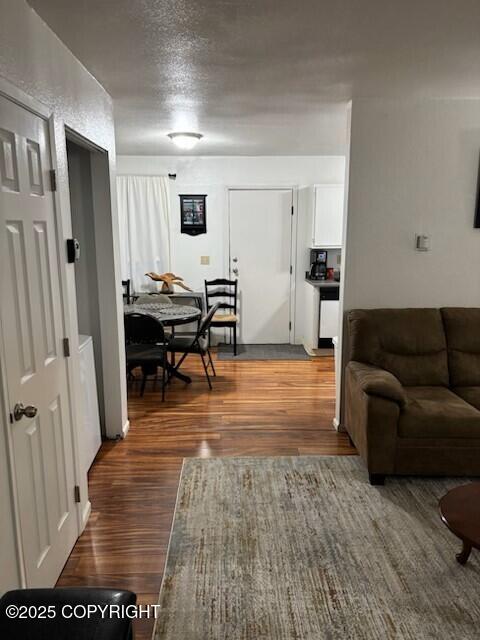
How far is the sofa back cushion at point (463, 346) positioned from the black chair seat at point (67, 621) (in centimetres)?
289

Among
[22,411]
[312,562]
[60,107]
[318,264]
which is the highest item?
[60,107]

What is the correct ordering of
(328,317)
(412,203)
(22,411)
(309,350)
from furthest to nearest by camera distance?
(309,350) < (328,317) < (412,203) < (22,411)

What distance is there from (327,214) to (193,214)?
1.74m

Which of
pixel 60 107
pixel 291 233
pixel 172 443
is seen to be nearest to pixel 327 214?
pixel 291 233

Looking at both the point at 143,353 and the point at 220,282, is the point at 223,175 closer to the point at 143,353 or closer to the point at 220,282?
the point at 220,282

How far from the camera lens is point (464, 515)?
6.79 feet

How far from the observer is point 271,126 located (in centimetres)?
420

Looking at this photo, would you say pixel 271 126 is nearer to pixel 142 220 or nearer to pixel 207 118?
pixel 207 118

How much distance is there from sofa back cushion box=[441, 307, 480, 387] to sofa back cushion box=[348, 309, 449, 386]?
53 millimetres

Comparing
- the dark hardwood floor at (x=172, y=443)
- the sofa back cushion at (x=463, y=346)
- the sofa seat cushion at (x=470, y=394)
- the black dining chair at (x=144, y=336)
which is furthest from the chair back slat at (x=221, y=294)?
the sofa seat cushion at (x=470, y=394)

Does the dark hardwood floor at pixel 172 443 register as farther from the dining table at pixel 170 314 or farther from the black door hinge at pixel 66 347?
the black door hinge at pixel 66 347

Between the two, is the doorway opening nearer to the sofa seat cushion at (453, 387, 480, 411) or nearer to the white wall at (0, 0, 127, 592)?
the white wall at (0, 0, 127, 592)

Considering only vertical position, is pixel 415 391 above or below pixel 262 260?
below

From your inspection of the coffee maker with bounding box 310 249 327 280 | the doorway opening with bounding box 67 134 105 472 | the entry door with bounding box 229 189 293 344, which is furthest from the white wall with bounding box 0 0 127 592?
the coffee maker with bounding box 310 249 327 280
